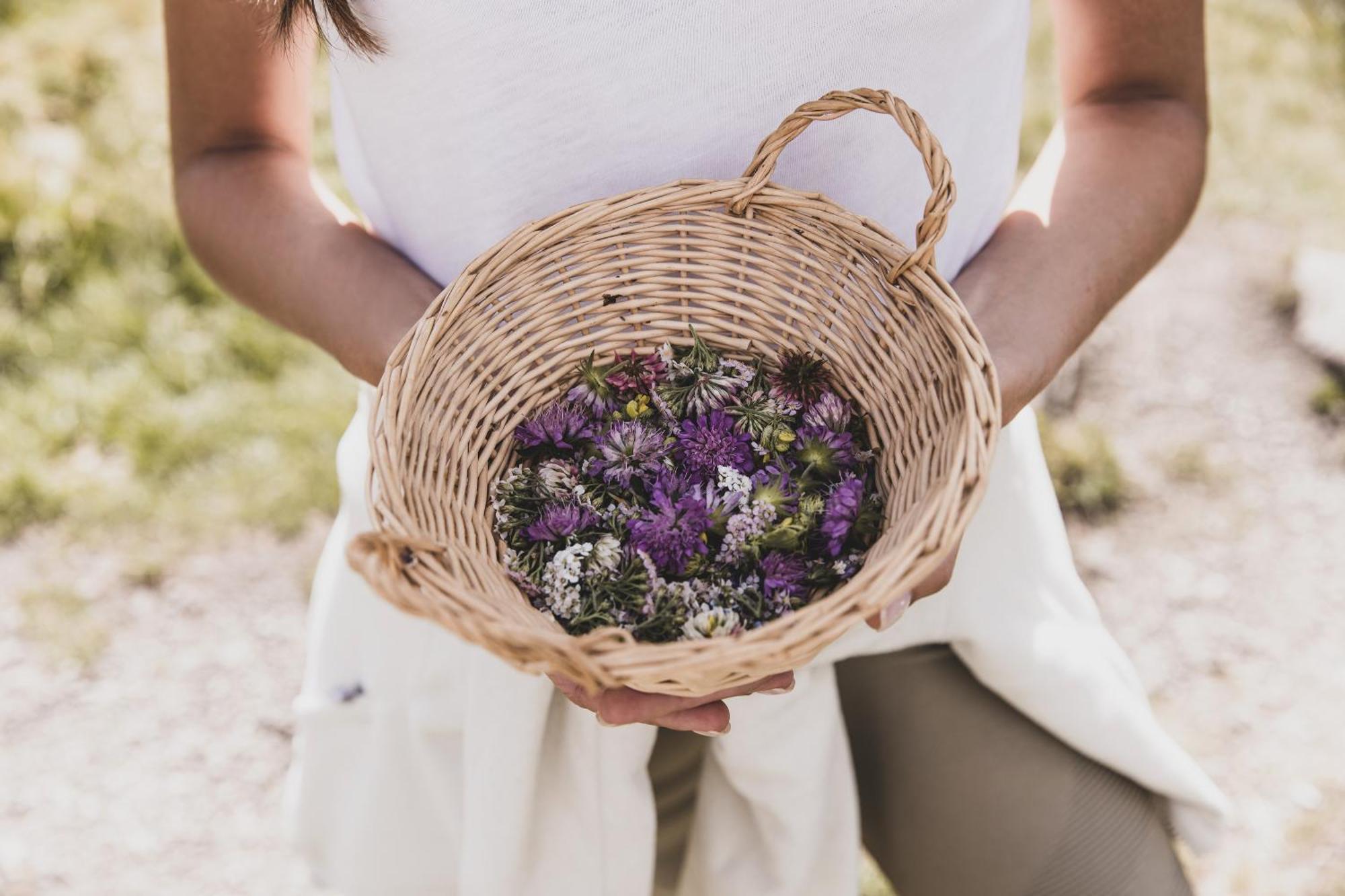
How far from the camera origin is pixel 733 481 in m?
1.05

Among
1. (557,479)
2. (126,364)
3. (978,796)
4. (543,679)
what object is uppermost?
(557,479)

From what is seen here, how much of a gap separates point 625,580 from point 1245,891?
155 centimetres

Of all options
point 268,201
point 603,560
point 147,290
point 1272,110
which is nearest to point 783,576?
point 603,560

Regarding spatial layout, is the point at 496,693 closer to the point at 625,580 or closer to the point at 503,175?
the point at 625,580

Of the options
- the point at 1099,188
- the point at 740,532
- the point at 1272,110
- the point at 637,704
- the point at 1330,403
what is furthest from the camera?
the point at 1272,110

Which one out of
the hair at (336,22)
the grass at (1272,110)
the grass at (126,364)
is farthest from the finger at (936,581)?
the grass at (1272,110)

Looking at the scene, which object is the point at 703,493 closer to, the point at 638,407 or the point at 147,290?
the point at 638,407

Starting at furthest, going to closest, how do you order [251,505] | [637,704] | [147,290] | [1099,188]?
[147,290]
[251,505]
[1099,188]
[637,704]

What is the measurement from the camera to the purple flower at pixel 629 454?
108 centimetres

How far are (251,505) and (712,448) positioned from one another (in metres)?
1.67

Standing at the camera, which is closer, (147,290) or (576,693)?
(576,693)

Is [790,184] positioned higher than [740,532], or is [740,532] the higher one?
[790,184]

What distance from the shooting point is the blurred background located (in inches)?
80.9

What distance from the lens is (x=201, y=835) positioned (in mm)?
2031
